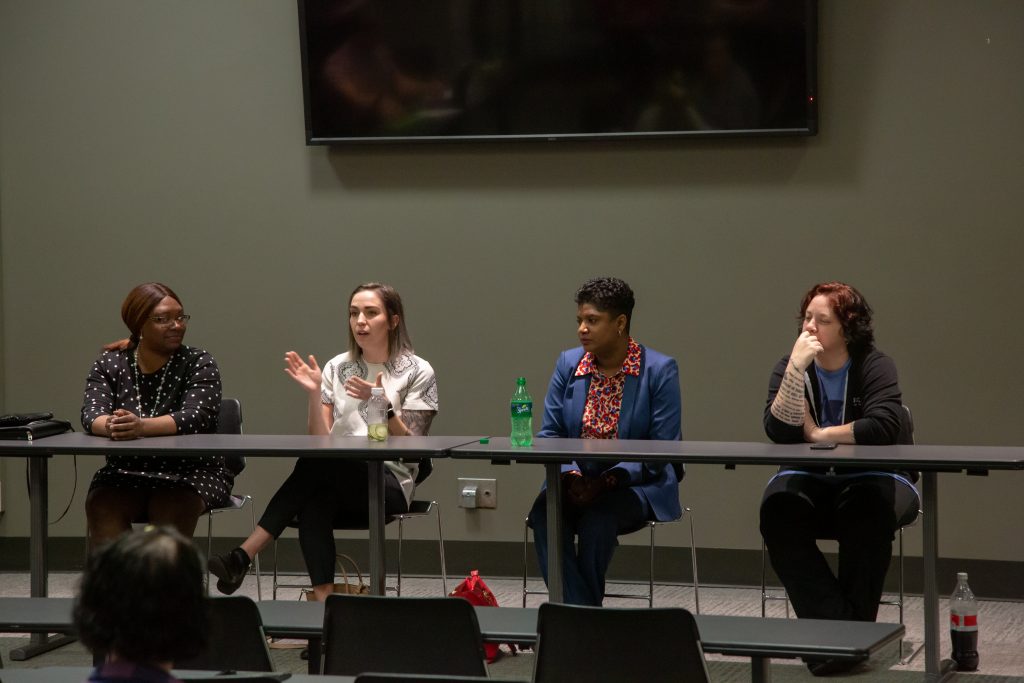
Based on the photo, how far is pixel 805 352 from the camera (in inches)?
160

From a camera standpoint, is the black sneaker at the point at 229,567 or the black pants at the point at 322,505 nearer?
the black sneaker at the point at 229,567

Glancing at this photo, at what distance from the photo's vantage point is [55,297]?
237 inches

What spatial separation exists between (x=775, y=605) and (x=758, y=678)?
2.44m

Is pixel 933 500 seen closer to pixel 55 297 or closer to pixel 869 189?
pixel 869 189

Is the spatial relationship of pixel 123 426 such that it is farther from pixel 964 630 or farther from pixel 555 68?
pixel 964 630

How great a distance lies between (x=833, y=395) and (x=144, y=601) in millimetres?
3065

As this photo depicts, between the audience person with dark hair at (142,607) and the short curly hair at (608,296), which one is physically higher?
the short curly hair at (608,296)

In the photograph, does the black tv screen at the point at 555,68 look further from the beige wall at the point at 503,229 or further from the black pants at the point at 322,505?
the black pants at the point at 322,505

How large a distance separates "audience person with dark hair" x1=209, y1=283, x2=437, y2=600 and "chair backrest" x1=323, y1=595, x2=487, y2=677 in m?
1.70

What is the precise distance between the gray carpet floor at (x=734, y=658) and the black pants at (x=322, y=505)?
38cm

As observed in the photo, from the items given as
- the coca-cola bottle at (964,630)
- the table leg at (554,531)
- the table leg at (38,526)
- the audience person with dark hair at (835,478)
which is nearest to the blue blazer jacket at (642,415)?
the table leg at (554,531)

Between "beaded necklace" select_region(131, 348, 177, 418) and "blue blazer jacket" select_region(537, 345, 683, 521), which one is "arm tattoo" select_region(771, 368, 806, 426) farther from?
"beaded necklace" select_region(131, 348, 177, 418)

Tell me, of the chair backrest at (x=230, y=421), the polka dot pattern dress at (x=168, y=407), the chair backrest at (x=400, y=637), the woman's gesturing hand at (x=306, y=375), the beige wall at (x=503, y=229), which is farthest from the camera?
the beige wall at (x=503, y=229)

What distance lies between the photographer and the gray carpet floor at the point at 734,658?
13.2 ft
